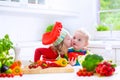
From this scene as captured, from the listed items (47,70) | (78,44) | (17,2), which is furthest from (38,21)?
(47,70)

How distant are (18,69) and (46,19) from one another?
2.40 m

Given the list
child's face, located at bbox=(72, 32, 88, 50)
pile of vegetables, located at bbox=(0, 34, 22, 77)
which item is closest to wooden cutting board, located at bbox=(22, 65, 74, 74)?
pile of vegetables, located at bbox=(0, 34, 22, 77)

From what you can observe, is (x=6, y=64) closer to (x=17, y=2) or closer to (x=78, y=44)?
(x=78, y=44)

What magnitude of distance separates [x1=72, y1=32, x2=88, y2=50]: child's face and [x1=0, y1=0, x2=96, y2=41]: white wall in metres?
1.09

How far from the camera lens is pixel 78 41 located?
1922mm

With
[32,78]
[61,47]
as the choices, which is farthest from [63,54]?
[32,78]

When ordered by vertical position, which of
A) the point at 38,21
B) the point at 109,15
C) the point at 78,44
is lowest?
the point at 78,44

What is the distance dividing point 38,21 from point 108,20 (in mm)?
1037

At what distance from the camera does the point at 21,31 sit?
3.04 metres

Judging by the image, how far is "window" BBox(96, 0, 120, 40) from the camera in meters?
3.49

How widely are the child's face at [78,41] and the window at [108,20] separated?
1.57 m

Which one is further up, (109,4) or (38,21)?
(109,4)

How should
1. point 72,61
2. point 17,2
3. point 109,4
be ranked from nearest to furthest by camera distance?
point 72,61 < point 17,2 < point 109,4

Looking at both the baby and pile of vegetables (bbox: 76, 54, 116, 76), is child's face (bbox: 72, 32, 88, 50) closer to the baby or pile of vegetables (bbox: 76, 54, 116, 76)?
the baby
